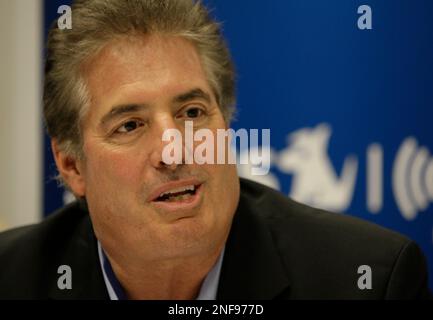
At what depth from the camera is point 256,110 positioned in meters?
1.35

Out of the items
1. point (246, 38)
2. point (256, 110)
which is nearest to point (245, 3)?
point (246, 38)

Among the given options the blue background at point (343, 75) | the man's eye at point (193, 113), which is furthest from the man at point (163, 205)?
the blue background at point (343, 75)

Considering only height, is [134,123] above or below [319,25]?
below

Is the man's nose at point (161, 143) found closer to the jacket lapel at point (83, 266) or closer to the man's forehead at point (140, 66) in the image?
Answer: the man's forehead at point (140, 66)

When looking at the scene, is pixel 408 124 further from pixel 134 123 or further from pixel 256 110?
pixel 134 123

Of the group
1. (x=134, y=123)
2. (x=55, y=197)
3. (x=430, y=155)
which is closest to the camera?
(x=134, y=123)

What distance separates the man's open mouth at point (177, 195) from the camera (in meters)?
1.03

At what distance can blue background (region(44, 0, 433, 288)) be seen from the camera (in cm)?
128

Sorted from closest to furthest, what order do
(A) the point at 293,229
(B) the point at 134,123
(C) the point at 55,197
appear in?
(B) the point at 134,123 → (A) the point at 293,229 → (C) the point at 55,197

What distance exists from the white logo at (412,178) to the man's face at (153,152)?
37 centimetres

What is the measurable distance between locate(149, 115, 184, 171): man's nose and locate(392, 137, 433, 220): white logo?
1.63 feet

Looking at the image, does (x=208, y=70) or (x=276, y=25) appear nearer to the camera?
(x=208, y=70)

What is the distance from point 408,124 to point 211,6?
0.46 meters

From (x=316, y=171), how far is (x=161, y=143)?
47 centimetres
